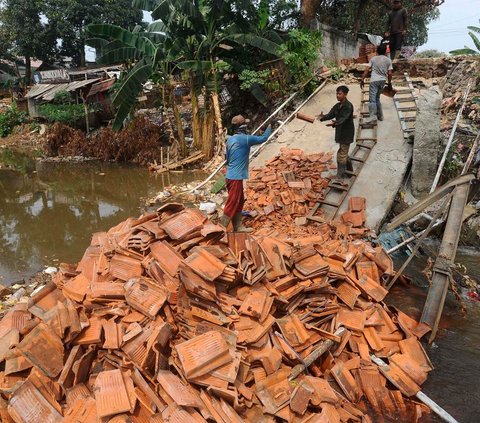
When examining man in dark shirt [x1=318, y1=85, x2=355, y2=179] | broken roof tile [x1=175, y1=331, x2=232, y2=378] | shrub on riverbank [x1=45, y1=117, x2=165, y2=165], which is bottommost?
shrub on riverbank [x1=45, y1=117, x2=165, y2=165]

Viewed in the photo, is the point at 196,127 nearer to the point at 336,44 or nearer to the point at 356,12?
the point at 336,44

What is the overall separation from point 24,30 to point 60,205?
818 inches

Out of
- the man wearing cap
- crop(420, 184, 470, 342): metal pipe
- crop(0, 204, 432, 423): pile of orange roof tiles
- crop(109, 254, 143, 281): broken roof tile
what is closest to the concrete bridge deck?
crop(420, 184, 470, 342): metal pipe

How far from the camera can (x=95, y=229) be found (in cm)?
880

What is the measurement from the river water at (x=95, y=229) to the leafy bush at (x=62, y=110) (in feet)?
9.76

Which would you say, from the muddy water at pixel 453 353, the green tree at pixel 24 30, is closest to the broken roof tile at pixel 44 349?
the muddy water at pixel 453 353

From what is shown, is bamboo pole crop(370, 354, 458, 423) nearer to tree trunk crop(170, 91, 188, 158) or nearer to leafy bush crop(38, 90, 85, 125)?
tree trunk crop(170, 91, 188, 158)

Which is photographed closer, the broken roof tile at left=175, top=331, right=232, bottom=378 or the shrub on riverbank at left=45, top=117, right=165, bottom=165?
the broken roof tile at left=175, top=331, right=232, bottom=378

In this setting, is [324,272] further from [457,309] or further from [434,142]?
[434,142]

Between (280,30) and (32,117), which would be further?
(32,117)

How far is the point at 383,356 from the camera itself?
4090mm

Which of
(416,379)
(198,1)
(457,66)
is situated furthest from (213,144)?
(416,379)

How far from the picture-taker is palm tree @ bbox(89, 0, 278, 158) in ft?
38.0

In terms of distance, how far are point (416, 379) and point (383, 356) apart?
14.7 inches
